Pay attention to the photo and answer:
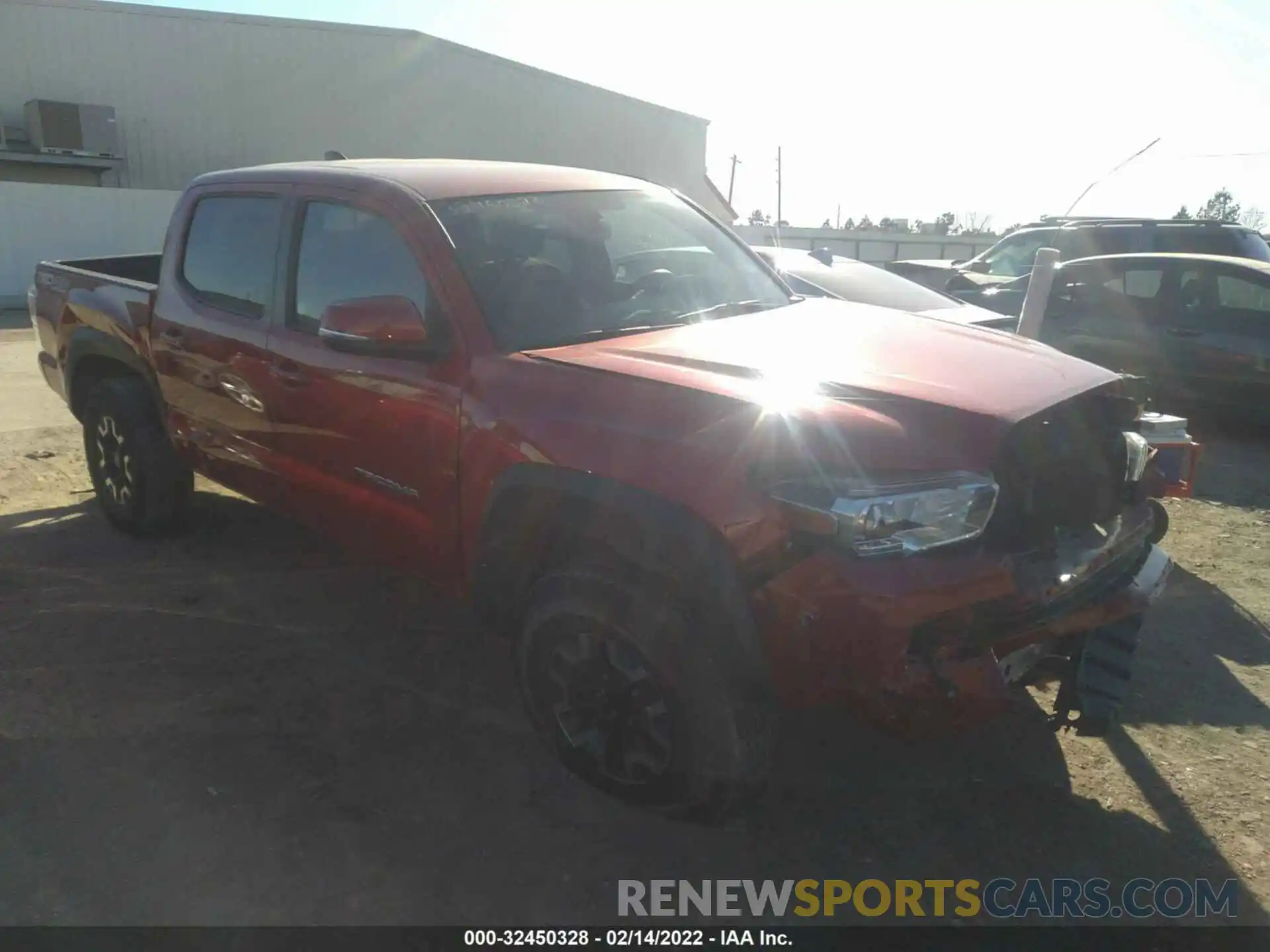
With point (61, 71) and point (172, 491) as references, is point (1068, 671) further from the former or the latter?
point (61, 71)

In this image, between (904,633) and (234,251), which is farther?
(234,251)

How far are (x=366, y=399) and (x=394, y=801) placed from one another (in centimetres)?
132

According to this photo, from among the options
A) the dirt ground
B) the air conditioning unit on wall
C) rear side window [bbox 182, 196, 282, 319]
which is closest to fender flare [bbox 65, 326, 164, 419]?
rear side window [bbox 182, 196, 282, 319]

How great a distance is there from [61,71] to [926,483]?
25.8 meters

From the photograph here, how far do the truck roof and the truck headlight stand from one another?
1.85m

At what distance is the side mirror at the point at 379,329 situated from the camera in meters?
3.11

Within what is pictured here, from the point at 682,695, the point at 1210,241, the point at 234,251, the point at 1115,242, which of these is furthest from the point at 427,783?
the point at 1210,241

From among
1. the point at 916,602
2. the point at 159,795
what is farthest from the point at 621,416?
the point at 159,795

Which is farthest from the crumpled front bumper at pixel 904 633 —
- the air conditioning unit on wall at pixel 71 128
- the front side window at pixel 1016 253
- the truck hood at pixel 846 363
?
the air conditioning unit on wall at pixel 71 128

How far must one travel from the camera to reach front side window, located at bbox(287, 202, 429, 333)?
11.4 feet

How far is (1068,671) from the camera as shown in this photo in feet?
9.75

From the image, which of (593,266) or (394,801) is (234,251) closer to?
(593,266)

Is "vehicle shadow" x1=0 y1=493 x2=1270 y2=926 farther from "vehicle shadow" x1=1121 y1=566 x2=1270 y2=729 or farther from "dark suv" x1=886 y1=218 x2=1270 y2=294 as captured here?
"dark suv" x1=886 y1=218 x2=1270 y2=294

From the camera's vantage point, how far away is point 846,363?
3.05 metres
